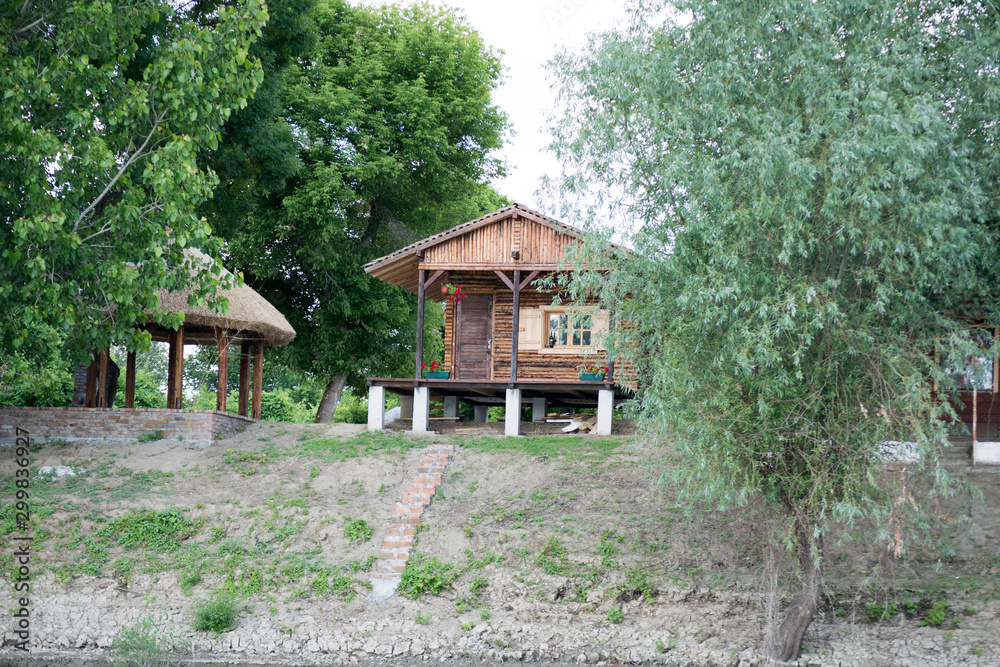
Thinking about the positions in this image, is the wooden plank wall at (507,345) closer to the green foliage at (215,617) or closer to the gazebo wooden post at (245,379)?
the gazebo wooden post at (245,379)

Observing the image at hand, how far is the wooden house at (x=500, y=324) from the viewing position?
69.2 ft

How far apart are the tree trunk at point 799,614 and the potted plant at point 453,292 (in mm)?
11880

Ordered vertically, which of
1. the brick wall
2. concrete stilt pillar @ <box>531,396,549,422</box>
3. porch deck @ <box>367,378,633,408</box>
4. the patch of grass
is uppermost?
porch deck @ <box>367,378,633,408</box>

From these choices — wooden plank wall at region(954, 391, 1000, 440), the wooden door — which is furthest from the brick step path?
wooden plank wall at region(954, 391, 1000, 440)

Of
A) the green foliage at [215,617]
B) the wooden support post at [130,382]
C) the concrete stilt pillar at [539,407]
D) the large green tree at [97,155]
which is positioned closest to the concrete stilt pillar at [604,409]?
the concrete stilt pillar at [539,407]

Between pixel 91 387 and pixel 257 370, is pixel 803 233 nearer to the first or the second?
pixel 257 370

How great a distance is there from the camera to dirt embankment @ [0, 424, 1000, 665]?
44.4 feet

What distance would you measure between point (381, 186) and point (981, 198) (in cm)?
1814

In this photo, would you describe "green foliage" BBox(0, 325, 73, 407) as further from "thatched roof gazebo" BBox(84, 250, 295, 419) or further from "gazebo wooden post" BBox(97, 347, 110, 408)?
"thatched roof gazebo" BBox(84, 250, 295, 419)

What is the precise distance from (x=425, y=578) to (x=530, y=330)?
9.29 meters

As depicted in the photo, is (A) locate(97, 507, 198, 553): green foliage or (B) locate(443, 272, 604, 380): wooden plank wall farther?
(B) locate(443, 272, 604, 380): wooden plank wall

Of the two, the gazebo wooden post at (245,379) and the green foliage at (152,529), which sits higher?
the gazebo wooden post at (245,379)

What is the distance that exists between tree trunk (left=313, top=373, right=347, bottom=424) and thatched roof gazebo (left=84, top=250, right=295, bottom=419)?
125 inches

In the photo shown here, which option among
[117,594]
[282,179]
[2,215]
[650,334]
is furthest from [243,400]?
[650,334]
